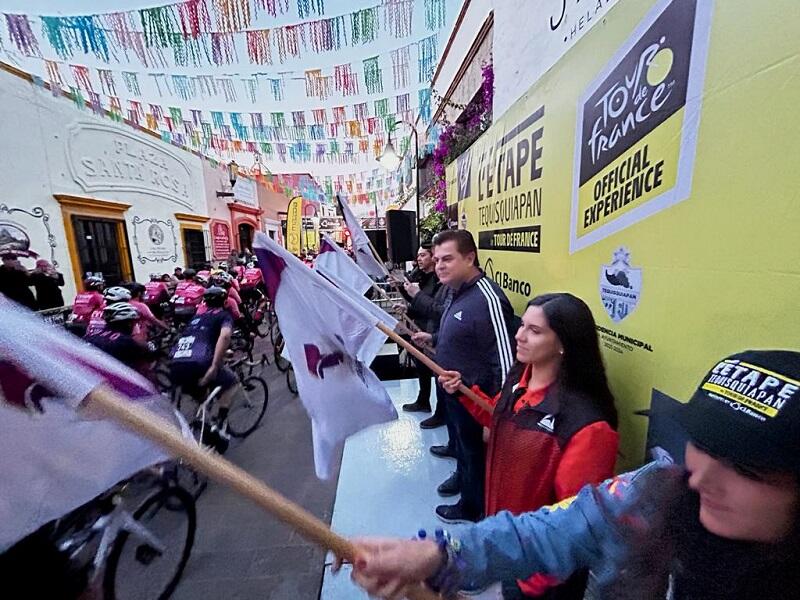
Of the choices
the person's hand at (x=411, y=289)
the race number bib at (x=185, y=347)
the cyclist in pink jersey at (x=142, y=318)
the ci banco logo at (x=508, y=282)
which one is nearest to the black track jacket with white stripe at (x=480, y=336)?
the ci banco logo at (x=508, y=282)

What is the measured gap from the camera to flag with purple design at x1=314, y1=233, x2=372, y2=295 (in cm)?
388

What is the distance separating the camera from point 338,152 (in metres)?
14.1

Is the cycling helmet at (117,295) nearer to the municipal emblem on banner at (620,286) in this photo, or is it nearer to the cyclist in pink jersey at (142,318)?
the cyclist in pink jersey at (142,318)

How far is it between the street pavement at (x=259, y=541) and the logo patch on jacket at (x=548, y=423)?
1.44 metres

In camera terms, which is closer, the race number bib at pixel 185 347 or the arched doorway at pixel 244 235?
the race number bib at pixel 185 347

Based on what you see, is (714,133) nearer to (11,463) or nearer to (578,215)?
(578,215)

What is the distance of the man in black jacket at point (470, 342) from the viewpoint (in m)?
2.18

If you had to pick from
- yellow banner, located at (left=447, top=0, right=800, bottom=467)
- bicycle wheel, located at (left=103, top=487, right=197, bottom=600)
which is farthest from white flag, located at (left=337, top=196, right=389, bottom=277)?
bicycle wheel, located at (left=103, top=487, right=197, bottom=600)

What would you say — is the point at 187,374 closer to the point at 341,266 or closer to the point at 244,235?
the point at 341,266

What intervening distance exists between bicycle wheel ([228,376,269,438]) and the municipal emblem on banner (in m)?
3.97

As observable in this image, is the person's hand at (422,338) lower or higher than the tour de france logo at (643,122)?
lower

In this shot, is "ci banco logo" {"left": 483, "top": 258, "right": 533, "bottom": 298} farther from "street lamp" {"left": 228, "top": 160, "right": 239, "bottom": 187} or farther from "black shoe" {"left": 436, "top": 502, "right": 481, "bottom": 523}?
"street lamp" {"left": 228, "top": 160, "right": 239, "bottom": 187}

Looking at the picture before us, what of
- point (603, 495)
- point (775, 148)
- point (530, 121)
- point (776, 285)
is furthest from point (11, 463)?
point (530, 121)

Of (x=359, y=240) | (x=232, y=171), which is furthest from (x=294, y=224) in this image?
(x=359, y=240)
